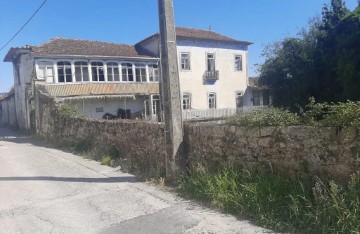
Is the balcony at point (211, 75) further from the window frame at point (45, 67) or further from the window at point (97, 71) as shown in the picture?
the window frame at point (45, 67)

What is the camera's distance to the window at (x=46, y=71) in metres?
22.8

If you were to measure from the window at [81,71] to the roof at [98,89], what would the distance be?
2.11 feet

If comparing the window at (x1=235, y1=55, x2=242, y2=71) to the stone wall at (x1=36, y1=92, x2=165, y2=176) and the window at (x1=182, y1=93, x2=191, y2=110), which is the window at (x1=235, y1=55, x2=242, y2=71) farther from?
the stone wall at (x1=36, y1=92, x2=165, y2=176)

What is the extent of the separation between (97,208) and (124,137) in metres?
4.28

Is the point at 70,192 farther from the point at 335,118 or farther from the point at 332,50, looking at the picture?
the point at 332,50

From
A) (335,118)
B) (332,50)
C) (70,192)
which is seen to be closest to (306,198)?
(335,118)

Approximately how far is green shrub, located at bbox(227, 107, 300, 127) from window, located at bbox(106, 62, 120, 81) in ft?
72.0

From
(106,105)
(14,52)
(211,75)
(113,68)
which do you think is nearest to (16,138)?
(106,105)

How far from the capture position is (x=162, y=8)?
22.0ft

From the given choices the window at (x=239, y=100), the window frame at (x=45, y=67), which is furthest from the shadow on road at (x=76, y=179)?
the window at (x=239, y=100)

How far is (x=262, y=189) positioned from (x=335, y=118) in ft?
4.92

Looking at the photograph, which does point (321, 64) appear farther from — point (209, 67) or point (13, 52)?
point (13, 52)

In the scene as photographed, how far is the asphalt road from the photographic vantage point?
15.0 feet

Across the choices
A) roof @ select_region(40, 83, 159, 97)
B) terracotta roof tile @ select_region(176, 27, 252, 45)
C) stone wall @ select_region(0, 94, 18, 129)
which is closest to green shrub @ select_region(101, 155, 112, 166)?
roof @ select_region(40, 83, 159, 97)
